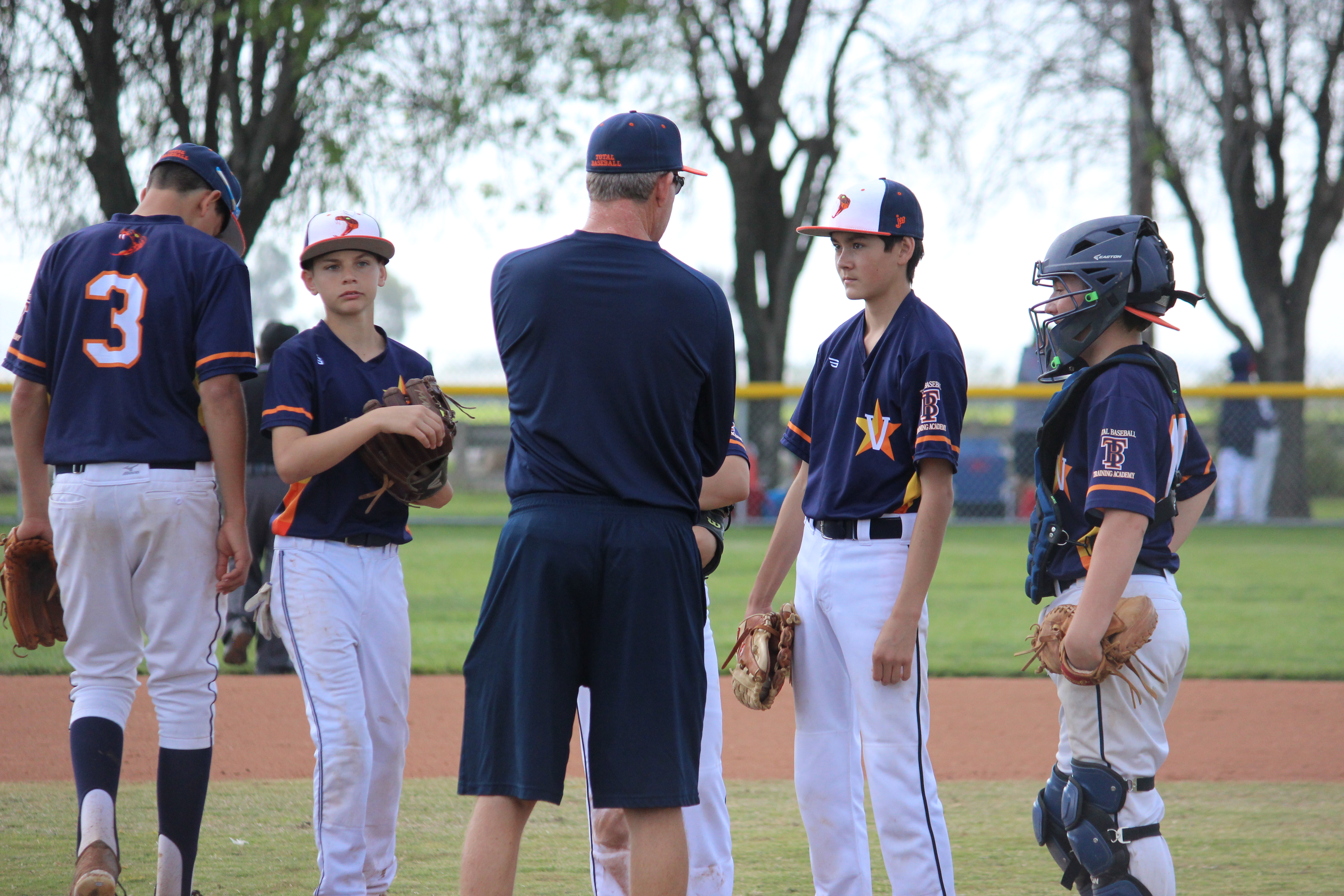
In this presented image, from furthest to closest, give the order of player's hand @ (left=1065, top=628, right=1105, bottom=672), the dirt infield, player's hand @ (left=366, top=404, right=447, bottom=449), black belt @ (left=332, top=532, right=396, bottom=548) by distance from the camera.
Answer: the dirt infield, black belt @ (left=332, top=532, right=396, bottom=548), player's hand @ (left=366, top=404, right=447, bottom=449), player's hand @ (left=1065, top=628, right=1105, bottom=672)

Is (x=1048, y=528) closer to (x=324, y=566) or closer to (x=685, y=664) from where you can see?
(x=685, y=664)

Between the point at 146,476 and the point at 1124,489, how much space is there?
8.52ft

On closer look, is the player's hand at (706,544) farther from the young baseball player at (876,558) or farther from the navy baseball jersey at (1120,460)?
the navy baseball jersey at (1120,460)

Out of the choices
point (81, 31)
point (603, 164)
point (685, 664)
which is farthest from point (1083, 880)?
point (81, 31)

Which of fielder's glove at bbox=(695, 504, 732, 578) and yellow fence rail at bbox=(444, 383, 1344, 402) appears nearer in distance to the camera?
fielder's glove at bbox=(695, 504, 732, 578)

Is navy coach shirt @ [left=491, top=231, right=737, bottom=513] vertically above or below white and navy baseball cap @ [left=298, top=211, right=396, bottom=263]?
below

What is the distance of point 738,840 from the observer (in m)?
4.41

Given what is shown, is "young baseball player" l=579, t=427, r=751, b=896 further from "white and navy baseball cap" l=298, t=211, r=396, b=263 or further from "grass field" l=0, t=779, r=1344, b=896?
"white and navy baseball cap" l=298, t=211, r=396, b=263

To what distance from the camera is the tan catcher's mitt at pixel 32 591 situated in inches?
148

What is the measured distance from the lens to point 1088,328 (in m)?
3.21

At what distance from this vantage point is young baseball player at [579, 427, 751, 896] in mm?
3246

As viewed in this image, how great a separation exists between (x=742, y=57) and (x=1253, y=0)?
26.1 feet

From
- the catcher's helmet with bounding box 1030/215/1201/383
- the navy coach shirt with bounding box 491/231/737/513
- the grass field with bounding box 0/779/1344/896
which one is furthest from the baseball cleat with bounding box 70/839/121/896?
the catcher's helmet with bounding box 1030/215/1201/383

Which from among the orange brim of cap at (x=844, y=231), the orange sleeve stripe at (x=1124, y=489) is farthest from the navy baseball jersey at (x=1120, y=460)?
the orange brim of cap at (x=844, y=231)
